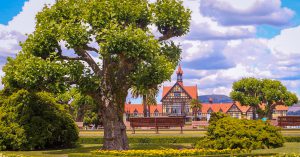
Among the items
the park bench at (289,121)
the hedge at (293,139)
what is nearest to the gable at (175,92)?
the park bench at (289,121)

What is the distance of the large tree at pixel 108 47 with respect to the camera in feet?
79.7

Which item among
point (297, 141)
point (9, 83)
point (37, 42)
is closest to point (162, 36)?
point (37, 42)

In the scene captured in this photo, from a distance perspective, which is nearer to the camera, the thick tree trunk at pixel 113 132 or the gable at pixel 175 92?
the thick tree trunk at pixel 113 132

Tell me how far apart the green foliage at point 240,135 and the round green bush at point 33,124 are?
9.47 m

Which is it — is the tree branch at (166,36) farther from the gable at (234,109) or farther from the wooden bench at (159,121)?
the gable at (234,109)

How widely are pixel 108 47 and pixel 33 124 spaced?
7.83m

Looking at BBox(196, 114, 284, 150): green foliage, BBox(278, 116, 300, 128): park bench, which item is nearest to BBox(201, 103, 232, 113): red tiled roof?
BBox(278, 116, 300, 128): park bench

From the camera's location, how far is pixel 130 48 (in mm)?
24266

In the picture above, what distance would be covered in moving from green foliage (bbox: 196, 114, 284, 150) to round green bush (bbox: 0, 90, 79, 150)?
31.1 feet

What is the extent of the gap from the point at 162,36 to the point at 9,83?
972cm

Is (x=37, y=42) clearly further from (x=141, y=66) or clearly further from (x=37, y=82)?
(x=141, y=66)

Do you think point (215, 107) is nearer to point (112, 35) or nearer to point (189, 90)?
point (189, 90)

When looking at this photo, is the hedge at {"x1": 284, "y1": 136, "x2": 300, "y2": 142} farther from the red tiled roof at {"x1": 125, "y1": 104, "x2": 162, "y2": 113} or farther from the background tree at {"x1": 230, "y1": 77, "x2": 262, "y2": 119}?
A: the red tiled roof at {"x1": 125, "y1": 104, "x2": 162, "y2": 113}

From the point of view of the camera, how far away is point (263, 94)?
277 feet
